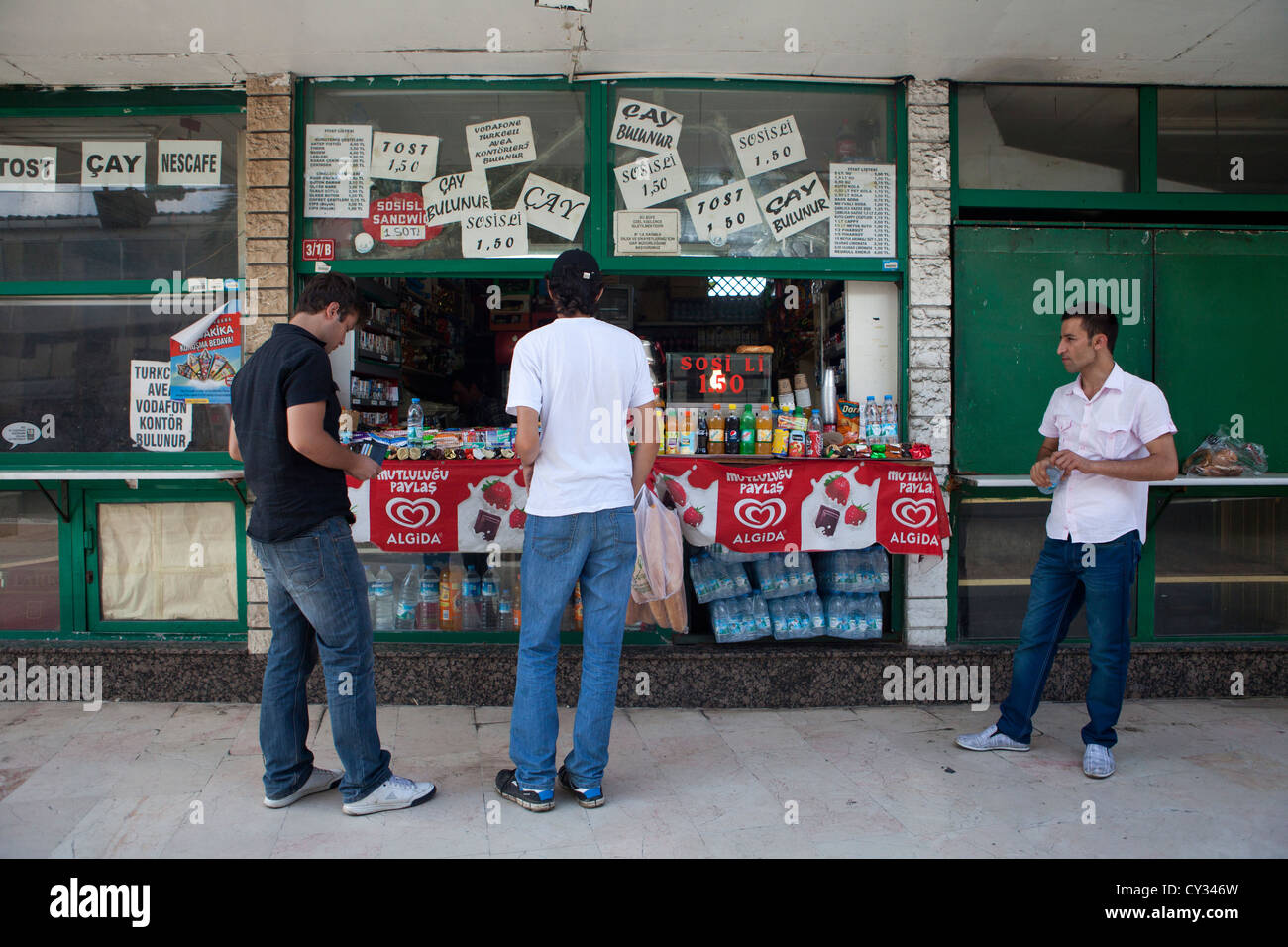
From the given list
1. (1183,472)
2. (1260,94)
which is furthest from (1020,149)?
(1183,472)

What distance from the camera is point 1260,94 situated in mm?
4945

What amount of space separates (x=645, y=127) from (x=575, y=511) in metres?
2.58

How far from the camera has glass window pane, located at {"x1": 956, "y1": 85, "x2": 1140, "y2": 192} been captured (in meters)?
4.84

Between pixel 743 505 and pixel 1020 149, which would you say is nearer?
pixel 743 505

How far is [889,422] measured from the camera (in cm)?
472

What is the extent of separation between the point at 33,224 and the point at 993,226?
525 cm

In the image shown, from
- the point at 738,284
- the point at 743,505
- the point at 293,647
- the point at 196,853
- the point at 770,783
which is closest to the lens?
the point at 196,853

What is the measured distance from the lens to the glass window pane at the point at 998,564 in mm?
4852

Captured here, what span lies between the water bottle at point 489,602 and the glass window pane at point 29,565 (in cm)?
228

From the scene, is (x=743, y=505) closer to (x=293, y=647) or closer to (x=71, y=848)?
(x=293, y=647)

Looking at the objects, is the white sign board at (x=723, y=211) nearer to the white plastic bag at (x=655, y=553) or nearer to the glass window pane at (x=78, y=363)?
the white plastic bag at (x=655, y=553)

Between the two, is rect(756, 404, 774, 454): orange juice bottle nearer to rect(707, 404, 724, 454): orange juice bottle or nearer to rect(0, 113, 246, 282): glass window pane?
rect(707, 404, 724, 454): orange juice bottle

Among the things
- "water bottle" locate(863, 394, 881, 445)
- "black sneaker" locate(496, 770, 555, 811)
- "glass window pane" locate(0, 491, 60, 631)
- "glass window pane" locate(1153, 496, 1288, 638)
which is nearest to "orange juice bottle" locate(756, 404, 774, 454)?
"water bottle" locate(863, 394, 881, 445)

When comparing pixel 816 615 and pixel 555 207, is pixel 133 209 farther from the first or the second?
pixel 816 615
